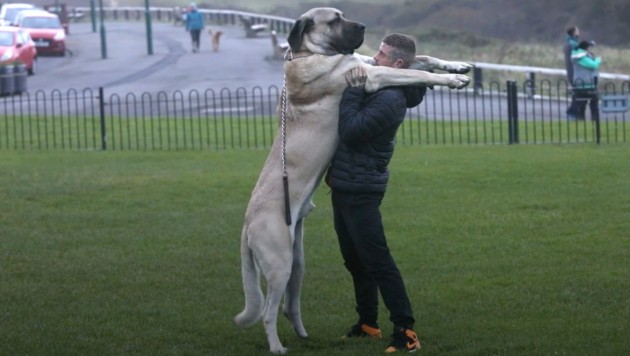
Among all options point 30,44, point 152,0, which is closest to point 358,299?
point 30,44

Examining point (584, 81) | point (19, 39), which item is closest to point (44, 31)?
point (19, 39)

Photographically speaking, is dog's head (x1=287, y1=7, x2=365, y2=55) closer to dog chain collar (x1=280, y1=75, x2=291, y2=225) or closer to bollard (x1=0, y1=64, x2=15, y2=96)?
dog chain collar (x1=280, y1=75, x2=291, y2=225)

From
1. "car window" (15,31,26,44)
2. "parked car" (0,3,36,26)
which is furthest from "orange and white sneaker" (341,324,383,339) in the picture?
"parked car" (0,3,36,26)

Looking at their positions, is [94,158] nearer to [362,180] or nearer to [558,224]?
[558,224]

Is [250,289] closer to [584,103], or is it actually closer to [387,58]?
[387,58]

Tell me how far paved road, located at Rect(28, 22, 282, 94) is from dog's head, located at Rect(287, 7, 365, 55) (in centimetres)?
2819

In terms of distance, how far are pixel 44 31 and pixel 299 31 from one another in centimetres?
4584

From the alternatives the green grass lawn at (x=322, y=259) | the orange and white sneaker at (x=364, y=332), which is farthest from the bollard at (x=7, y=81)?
the orange and white sneaker at (x=364, y=332)

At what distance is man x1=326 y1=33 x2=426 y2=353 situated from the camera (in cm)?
708

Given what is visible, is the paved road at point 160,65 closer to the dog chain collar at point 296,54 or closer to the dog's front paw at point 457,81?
the dog chain collar at point 296,54

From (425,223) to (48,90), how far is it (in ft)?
85.8

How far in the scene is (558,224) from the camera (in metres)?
12.4

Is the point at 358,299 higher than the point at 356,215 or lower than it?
lower

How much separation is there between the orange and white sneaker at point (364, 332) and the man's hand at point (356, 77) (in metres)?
1.64
